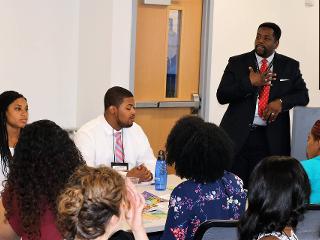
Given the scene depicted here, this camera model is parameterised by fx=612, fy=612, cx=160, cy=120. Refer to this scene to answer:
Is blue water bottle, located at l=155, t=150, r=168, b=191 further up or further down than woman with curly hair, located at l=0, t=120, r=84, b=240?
further down

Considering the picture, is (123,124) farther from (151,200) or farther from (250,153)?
(250,153)

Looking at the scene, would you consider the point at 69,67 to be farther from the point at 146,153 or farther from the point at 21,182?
the point at 21,182

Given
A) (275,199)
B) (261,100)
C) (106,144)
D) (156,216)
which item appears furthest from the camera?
(261,100)

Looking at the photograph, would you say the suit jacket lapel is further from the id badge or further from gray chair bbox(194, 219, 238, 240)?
gray chair bbox(194, 219, 238, 240)

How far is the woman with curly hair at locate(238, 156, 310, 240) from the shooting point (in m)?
2.11

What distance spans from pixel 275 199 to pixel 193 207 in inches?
28.5

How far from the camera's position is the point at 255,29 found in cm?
664

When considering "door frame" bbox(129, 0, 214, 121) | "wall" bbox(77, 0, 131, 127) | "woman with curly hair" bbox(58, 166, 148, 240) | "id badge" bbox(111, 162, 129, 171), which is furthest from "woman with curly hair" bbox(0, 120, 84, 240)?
"door frame" bbox(129, 0, 214, 121)

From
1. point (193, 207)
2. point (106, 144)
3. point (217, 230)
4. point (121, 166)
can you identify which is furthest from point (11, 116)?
point (217, 230)

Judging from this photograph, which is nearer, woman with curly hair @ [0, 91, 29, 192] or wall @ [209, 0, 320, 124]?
woman with curly hair @ [0, 91, 29, 192]

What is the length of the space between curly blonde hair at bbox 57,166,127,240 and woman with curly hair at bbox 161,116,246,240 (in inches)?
31.8

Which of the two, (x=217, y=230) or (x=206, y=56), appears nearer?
(x=217, y=230)

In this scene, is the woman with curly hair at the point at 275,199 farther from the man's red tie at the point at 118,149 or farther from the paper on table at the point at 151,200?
the man's red tie at the point at 118,149

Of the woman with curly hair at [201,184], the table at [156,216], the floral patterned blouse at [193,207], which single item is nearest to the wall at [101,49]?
the table at [156,216]
